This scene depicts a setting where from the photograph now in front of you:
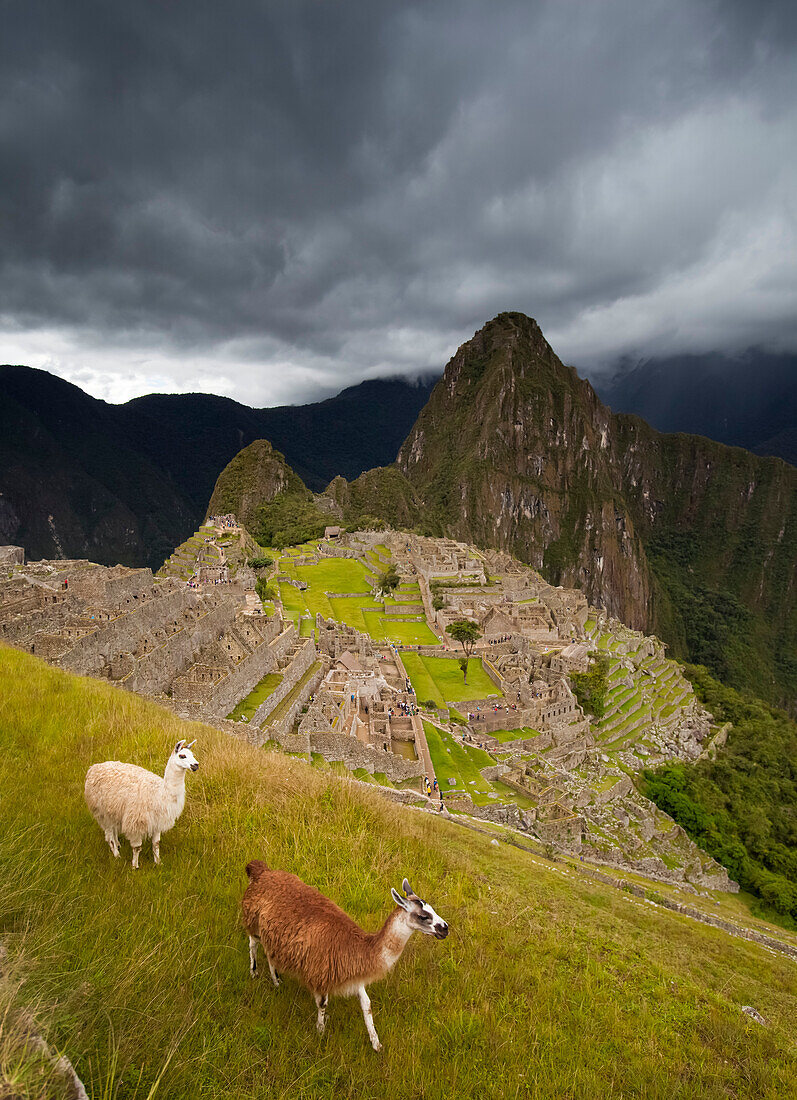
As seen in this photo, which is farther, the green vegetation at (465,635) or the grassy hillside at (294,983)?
the green vegetation at (465,635)

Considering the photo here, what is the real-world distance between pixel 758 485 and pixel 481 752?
663ft

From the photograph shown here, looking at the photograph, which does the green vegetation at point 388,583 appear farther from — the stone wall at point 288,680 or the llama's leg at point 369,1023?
the llama's leg at point 369,1023

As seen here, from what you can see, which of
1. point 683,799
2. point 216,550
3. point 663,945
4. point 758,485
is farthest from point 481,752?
point 758,485

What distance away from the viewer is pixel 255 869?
11.0 ft

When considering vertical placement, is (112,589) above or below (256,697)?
above

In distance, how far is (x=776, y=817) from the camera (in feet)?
96.2

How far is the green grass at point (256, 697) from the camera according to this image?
14.9 metres

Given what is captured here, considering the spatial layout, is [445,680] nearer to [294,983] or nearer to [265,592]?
[265,592]

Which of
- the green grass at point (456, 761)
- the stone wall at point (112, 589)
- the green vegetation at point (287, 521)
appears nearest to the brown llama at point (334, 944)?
the stone wall at point (112, 589)

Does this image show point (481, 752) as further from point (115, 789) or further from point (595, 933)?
point (115, 789)

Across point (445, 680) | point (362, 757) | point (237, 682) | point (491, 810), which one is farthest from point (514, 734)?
point (237, 682)

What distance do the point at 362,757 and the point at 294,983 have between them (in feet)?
42.6

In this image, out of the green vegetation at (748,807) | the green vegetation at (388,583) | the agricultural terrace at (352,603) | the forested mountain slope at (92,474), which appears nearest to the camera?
the green vegetation at (748,807)

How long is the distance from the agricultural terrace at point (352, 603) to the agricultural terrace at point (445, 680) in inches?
111
